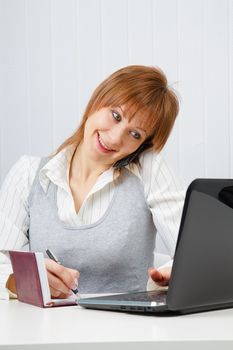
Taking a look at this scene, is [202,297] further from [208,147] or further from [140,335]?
[208,147]

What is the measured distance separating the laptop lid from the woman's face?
881 mm

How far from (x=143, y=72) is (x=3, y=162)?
3.83ft

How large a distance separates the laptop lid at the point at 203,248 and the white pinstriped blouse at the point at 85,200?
89cm

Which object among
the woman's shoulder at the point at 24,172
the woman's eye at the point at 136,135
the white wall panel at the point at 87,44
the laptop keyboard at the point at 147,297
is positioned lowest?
the laptop keyboard at the point at 147,297

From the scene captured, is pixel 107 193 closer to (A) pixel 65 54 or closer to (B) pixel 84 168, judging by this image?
(B) pixel 84 168

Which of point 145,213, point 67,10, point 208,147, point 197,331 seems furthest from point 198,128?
point 197,331

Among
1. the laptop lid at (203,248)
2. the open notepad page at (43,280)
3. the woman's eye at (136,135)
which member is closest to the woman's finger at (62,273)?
the open notepad page at (43,280)

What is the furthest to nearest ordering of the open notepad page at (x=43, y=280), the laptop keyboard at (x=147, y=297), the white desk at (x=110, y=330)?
the open notepad page at (x=43, y=280)
the laptop keyboard at (x=147, y=297)
the white desk at (x=110, y=330)

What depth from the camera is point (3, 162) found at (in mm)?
3246

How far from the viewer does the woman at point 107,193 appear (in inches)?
86.2

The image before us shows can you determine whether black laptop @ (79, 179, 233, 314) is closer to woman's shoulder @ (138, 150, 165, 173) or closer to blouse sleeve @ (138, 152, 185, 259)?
blouse sleeve @ (138, 152, 185, 259)

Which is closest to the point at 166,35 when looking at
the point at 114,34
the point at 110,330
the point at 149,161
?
the point at 114,34

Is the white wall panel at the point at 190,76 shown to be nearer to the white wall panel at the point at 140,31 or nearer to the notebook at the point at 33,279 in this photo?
the white wall panel at the point at 140,31

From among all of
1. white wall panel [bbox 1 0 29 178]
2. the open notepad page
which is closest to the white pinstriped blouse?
the open notepad page
